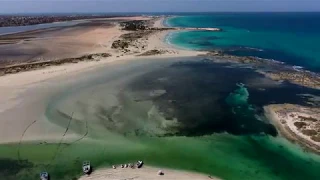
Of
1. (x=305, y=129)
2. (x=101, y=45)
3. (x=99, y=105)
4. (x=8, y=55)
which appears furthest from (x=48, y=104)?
(x=101, y=45)

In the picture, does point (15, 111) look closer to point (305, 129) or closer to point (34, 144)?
point (34, 144)

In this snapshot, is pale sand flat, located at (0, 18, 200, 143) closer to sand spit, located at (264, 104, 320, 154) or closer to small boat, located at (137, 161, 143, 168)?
small boat, located at (137, 161, 143, 168)

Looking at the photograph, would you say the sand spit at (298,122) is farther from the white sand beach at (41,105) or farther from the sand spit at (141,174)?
the white sand beach at (41,105)

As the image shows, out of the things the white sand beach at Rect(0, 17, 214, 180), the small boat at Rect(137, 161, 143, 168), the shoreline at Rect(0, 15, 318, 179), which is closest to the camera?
the white sand beach at Rect(0, 17, 214, 180)

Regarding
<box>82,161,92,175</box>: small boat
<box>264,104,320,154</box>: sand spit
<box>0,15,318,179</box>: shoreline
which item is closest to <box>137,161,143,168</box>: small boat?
<box>0,15,318,179</box>: shoreline

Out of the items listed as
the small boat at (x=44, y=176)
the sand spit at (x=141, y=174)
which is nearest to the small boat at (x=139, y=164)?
the sand spit at (x=141, y=174)

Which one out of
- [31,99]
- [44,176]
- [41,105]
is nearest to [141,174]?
[44,176]

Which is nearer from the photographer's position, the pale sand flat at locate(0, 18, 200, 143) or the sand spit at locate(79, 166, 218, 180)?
the sand spit at locate(79, 166, 218, 180)
